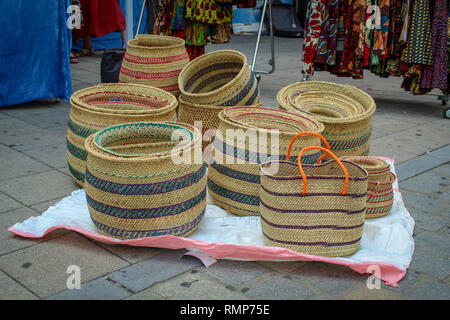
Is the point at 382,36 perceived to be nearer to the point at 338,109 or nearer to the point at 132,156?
the point at 338,109

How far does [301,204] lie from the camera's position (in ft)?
7.40

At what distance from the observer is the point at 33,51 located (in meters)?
4.72

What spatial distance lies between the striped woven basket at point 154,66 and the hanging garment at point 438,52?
2.44 meters

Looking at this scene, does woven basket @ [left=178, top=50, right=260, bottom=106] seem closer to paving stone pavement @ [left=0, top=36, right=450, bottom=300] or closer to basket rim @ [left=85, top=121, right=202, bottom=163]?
basket rim @ [left=85, top=121, right=202, bottom=163]

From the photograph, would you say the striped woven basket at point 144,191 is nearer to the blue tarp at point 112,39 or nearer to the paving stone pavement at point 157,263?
the paving stone pavement at point 157,263

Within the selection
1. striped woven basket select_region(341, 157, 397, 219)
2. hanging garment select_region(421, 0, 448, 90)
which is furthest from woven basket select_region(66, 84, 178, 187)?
hanging garment select_region(421, 0, 448, 90)

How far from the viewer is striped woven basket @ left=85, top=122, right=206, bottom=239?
229 cm

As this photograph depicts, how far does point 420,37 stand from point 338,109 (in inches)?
72.4

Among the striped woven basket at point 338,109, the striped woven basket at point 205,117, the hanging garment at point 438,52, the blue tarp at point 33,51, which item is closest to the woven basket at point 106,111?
the striped woven basket at point 205,117

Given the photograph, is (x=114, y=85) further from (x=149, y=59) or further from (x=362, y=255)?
(x=362, y=255)

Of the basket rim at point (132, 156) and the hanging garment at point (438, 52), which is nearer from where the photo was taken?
A: the basket rim at point (132, 156)

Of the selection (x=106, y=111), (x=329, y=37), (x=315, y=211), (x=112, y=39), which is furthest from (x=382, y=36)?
(x=112, y=39)

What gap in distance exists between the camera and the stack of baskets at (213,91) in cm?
322
